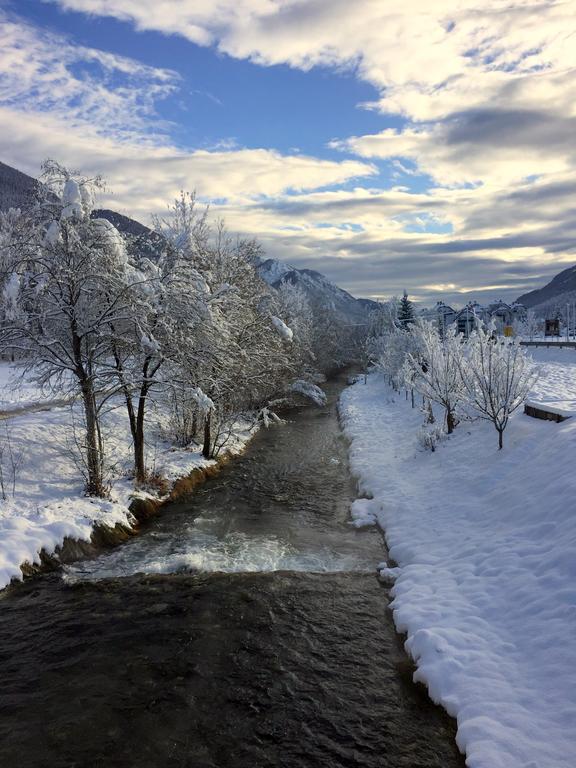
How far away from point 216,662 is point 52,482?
9089mm

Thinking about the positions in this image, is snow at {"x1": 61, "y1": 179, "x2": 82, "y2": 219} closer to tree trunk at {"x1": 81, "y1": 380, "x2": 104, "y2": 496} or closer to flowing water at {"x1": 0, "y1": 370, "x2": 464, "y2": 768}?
tree trunk at {"x1": 81, "y1": 380, "x2": 104, "y2": 496}

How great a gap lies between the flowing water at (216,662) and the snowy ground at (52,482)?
3.23 ft

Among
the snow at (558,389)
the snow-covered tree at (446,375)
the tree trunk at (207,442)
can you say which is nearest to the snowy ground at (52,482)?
the tree trunk at (207,442)

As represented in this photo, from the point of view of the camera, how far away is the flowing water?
6043mm

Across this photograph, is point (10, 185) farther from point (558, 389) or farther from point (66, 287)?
point (558, 389)

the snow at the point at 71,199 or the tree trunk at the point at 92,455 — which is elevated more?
the snow at the point at 71,199

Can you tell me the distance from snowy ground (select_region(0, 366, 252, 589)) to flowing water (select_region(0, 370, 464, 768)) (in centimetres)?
99

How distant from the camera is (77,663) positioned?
7664 millimetres

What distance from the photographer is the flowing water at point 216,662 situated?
604 cm

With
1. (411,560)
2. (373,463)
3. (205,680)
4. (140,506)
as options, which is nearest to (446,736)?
(205,680)

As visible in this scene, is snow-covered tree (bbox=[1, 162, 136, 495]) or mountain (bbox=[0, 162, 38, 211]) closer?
snow-covered tree (bbox=[1, 162, 136, 495])

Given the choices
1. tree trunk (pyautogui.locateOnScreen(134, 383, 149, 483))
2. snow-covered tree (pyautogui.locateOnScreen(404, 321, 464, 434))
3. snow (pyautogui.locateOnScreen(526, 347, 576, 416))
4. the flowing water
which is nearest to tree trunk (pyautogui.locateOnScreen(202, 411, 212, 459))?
tree trunk (pyautogui.locateOnScreen(134, 383, 149, 483))

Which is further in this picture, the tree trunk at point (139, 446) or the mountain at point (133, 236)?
the tree trunk at point (139, 446)

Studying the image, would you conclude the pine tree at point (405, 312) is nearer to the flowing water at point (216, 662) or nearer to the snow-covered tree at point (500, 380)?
the snow-covered tree at point (500, 380)
